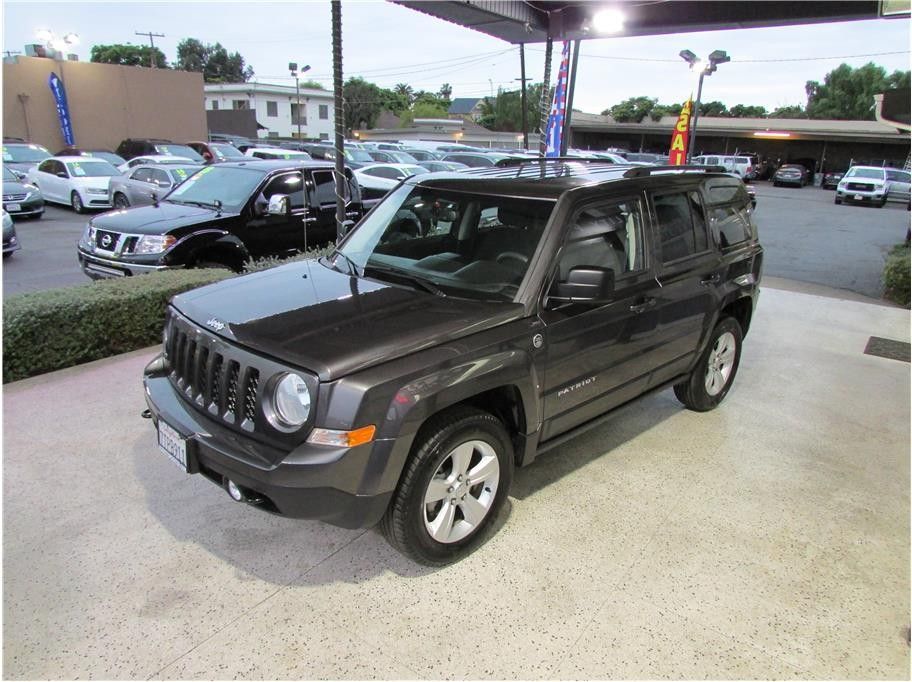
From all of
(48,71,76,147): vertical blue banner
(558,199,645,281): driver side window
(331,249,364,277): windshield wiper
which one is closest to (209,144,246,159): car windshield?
(48,71,76,147): vertical blue banner

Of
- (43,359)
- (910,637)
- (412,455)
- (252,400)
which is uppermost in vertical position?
(252,400)

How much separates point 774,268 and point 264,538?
11.2m

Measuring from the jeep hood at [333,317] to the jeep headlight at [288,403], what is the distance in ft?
0.31

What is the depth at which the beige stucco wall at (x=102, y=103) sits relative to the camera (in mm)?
27250

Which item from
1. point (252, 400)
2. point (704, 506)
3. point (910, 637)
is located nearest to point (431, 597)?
point (252, 400)

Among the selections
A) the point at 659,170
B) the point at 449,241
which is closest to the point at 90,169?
the point at 449,241

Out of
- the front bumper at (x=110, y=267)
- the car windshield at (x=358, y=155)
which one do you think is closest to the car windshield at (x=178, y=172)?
the front bumper at (x=110, y=267)

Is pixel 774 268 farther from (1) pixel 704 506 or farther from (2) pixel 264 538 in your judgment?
(2) pixel 264 538

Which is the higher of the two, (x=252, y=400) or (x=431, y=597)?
(x=252, y=400)

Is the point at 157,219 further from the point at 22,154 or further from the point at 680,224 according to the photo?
the point at 22,154

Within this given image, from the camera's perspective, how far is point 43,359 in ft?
16.6

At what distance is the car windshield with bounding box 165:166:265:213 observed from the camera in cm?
724

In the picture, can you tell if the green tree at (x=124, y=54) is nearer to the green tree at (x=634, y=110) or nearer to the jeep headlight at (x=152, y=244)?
the green tree at (x=634, y=110)

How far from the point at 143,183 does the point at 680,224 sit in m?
13.7
